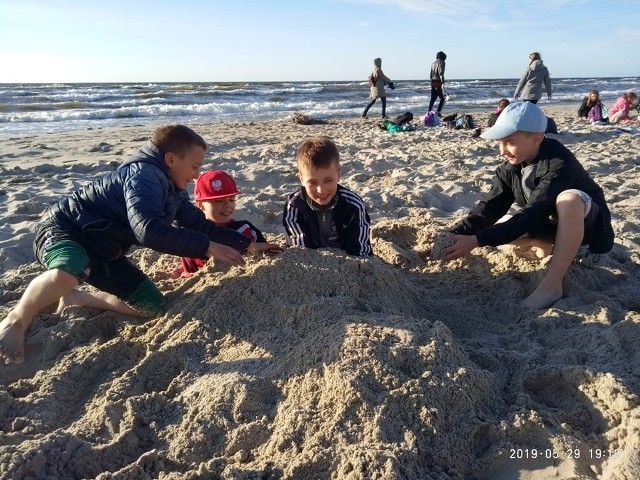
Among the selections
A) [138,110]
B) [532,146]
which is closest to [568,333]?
[532,146]

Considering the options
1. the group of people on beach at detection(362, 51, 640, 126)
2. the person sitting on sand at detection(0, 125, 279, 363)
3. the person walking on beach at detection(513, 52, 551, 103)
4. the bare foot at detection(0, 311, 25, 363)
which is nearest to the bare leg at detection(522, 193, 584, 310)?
the person sitting on sand at detection(0, 125, 279, 363)

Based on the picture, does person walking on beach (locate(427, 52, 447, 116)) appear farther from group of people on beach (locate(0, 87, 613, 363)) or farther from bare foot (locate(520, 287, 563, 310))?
bare foot (locate(520, 287, 563, 310))

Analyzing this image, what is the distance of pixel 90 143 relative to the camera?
833 cm

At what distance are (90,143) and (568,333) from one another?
7920 millimetres

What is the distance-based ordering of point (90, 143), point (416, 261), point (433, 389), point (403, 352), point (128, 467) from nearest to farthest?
1. point (128, 467)
2. point (433, 389)
3. point (403, 352)
4. point (416, 261)
5. point (90, 143)

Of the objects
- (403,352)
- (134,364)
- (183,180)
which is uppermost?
(183,180)

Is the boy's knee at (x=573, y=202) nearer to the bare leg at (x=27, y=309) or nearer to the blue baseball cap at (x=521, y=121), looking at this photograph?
the blue baseball cap at (x=521, y=121)

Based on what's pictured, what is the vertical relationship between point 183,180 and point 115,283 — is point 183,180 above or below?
above

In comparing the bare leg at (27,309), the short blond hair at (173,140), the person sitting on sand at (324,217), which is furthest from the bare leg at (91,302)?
the person sitting on sand at (324,217)

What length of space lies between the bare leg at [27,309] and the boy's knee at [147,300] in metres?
0.31

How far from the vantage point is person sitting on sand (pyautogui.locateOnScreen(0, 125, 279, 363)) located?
8.09 ft

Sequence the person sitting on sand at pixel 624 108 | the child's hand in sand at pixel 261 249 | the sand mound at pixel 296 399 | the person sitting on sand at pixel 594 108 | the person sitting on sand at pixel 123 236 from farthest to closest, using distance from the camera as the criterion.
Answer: the person sitting on sand at pixel 594 108 → the person sitting on sand at pixel 624 108 → the child's hand in sand at pixel 261 249 → the person sitting on sand at pixel 123 236 → the sand mound at pixel 296 399

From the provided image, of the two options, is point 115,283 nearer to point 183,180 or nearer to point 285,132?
point 183,180

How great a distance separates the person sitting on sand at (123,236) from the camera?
2467 millimetres
